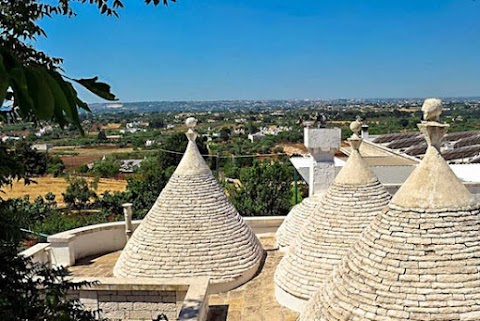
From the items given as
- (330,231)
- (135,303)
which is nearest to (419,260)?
(330,231)

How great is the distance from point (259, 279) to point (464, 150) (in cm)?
1975

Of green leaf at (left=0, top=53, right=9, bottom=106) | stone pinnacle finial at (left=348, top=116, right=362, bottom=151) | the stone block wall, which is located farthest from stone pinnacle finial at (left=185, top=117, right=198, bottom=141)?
green leaf at (left=0, top=53, right=9, bottom=106)

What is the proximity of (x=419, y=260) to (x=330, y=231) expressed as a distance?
3.40 m

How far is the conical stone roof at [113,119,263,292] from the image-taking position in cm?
923

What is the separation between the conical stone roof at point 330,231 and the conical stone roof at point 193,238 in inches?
45.3

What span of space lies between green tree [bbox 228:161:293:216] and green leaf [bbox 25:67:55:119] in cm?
1975

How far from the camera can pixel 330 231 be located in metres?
8.27

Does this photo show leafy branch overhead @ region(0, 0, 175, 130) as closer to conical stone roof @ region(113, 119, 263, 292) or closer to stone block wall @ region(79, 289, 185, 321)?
stone block wall @ region(79, 289, 185, 321)

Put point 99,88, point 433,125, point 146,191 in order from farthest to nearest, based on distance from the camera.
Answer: point 146,191
point 433,125
point 99,88

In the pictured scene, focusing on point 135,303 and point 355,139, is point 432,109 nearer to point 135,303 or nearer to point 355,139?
point 355,139

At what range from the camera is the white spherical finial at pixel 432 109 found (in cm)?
546

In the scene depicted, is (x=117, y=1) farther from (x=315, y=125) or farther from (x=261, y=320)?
(x=315, y=125)

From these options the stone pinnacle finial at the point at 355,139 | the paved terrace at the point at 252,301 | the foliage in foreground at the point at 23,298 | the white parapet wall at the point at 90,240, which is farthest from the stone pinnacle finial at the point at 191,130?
the foliage in foreground at the point at 23,298

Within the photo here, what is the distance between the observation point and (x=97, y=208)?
3141 centimetres
